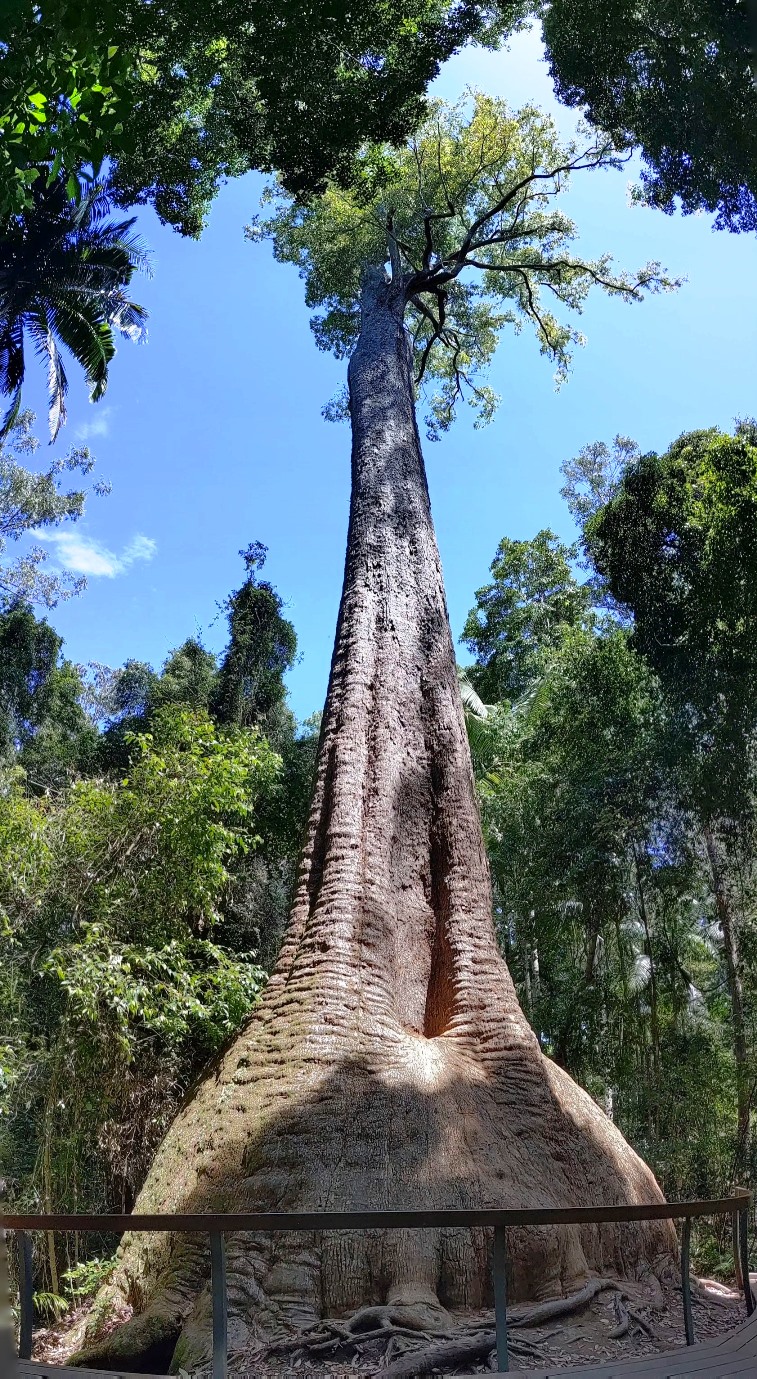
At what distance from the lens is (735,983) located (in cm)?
1038

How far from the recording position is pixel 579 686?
1185cm

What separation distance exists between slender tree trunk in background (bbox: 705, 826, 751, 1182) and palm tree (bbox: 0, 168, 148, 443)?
10.4m

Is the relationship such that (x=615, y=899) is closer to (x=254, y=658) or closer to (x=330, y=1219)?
(x=254, y=658)

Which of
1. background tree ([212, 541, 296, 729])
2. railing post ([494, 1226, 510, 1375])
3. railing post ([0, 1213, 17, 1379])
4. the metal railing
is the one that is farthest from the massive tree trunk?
background tree ([212, 541, 296, 729])

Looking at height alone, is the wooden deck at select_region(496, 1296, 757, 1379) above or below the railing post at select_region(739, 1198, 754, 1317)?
below

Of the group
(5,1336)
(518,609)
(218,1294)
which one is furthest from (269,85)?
(518,609)

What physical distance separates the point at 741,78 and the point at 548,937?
28.8 ft

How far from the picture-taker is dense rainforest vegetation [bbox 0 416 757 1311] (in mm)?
7609

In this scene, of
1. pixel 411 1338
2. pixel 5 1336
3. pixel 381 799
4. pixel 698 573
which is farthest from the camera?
pixel 698 573

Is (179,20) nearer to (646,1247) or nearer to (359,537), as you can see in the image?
(359,537)

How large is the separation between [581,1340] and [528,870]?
7924 mm

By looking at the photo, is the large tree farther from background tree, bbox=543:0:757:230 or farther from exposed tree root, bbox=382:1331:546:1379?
background tree, bbox=543:0:757:230

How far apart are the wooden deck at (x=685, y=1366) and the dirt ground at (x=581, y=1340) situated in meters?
0.17

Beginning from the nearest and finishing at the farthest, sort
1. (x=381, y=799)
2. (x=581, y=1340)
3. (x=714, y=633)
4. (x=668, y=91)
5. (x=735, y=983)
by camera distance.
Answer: (x=581, y=1340) → (x=381, y=799) → (x=668, y=91) → (x=735, y=983) → (x=714, y=633)
